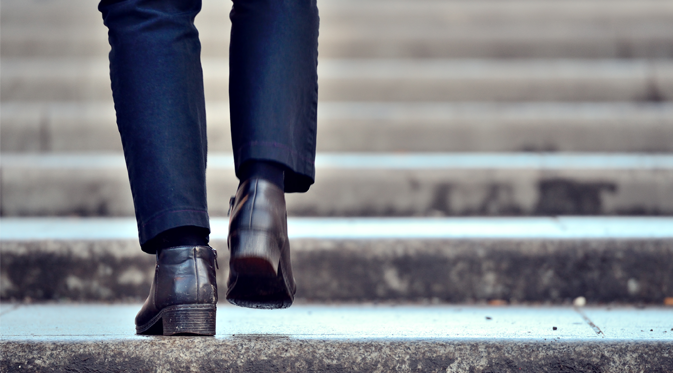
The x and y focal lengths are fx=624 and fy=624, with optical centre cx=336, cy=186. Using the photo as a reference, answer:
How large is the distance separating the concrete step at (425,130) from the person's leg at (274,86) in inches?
49.8

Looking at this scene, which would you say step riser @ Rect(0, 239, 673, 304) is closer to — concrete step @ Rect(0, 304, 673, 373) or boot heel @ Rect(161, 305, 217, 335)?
concrete step @ Rect(0, 304, 673, 373)

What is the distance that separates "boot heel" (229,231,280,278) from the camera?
92 cm

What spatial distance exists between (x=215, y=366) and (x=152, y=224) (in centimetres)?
24

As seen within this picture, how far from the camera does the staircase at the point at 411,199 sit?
0.99 metres

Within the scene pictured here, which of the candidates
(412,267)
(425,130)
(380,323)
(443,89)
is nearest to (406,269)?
(412,267)

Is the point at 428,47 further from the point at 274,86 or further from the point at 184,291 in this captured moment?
the point at 184,291

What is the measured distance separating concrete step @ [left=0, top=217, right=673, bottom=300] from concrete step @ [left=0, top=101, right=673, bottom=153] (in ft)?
2.48

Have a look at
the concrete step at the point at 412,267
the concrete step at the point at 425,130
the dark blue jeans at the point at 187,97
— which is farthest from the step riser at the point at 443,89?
the dark blue jeans at the point at 187,97

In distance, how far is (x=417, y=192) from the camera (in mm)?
1940

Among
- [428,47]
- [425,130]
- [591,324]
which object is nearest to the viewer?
[591,324]

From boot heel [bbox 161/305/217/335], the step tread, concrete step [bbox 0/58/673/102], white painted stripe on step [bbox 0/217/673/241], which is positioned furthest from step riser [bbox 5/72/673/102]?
boot heel [bbox 161/305/217/335]

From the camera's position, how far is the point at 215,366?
956 millimetres

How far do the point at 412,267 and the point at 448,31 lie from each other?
1.69 meters

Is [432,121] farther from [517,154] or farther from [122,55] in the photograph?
[122,55]
